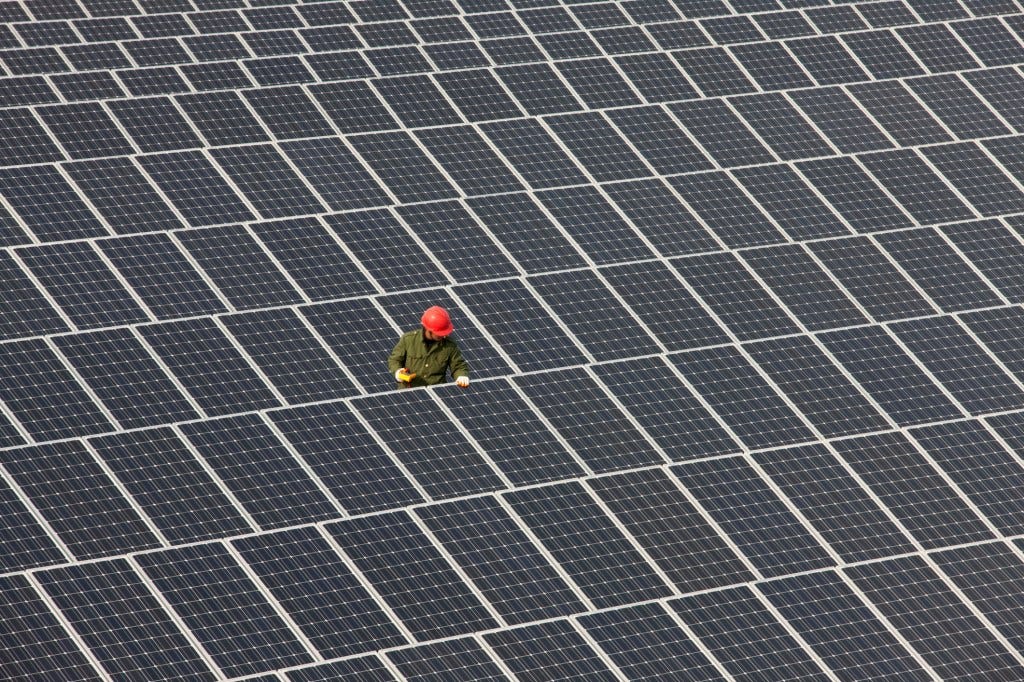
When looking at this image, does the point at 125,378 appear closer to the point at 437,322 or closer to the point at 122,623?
the point at 437,322

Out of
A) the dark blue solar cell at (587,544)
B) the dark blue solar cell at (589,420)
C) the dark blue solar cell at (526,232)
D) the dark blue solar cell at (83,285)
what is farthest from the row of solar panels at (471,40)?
the dark blue solar cell at (587,544)

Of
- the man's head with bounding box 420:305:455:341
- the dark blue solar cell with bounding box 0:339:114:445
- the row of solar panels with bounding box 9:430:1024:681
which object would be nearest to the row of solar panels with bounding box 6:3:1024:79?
the dark blue solar cell with bounding box 0:339:114:445

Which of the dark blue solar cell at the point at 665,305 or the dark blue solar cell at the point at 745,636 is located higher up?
the dark blue solar cell at the point at 665,305

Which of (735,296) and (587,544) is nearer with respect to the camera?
(587,544)

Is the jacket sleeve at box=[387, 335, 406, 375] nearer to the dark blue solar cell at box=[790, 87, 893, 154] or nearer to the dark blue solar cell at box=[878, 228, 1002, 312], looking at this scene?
the dark blue solar cell at box=[878, 228, 1002, 312]

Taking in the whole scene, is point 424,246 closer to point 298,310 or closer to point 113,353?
point 298,310

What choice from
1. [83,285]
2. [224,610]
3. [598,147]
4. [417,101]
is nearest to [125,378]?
[83,285]

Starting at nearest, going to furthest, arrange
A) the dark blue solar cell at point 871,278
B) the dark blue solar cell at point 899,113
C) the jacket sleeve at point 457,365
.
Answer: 1. the jacket sleeve at point 457,365
2. the dark blue solar cell at point 871,278
3. the dark blue solar cell at point 899,113

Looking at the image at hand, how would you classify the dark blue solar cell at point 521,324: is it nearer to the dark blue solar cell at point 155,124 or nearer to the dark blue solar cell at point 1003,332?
the dark blue solar cell at point 155,124
